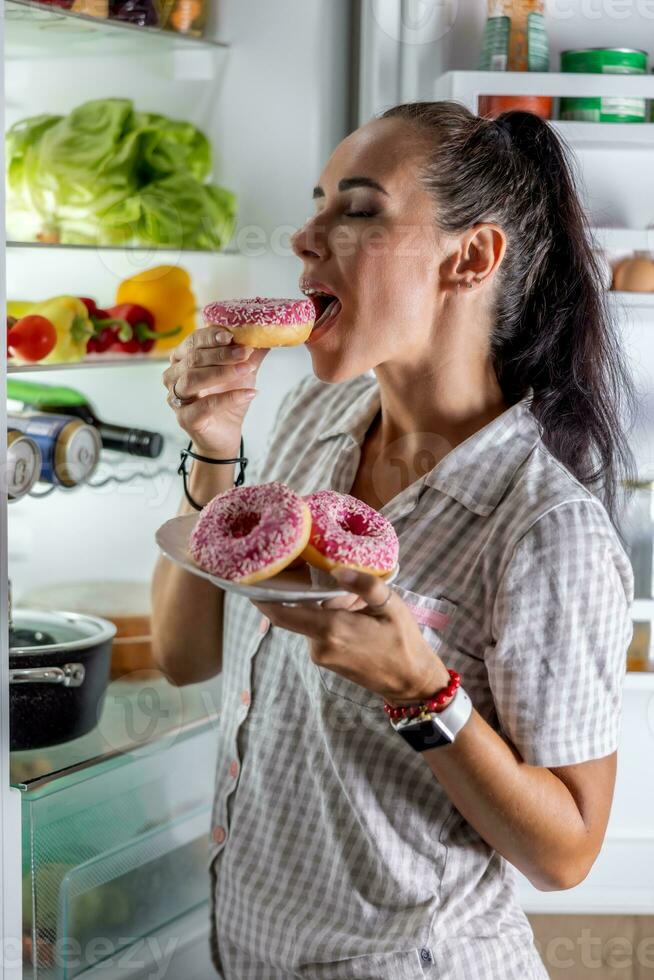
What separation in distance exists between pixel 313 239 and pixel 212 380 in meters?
0.15

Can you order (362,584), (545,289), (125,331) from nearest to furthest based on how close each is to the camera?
(362,584) < (545,289) < (125,331)

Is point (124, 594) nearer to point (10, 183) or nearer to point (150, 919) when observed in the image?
point (150, 919)

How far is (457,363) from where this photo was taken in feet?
3.38

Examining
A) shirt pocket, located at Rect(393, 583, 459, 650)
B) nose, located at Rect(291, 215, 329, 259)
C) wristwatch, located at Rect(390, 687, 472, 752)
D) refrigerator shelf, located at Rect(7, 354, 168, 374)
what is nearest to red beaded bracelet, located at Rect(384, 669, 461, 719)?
wristwatch, located at Rect(390, 687, 472, 752)

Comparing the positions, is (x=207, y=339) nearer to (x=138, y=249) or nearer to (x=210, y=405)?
(x=210, y=405)

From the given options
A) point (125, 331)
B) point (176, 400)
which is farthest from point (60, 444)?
point (176, 400)

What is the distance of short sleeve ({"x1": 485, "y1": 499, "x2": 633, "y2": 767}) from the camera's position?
884mm

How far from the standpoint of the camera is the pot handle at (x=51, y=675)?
44.3 inches

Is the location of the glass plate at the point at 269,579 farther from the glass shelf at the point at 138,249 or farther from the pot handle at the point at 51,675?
the glass shelf at the point at 138,249

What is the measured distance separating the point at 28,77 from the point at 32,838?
3.27 feet

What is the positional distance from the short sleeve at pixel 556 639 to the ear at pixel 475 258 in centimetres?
24

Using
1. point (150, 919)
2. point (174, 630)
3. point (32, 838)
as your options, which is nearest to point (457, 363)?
point (174, 630)

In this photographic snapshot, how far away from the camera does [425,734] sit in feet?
2.73

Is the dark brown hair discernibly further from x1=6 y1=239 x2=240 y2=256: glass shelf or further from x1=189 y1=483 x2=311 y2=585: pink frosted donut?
x1=6 y1=239 x2=240 y2=256: glass shelf
